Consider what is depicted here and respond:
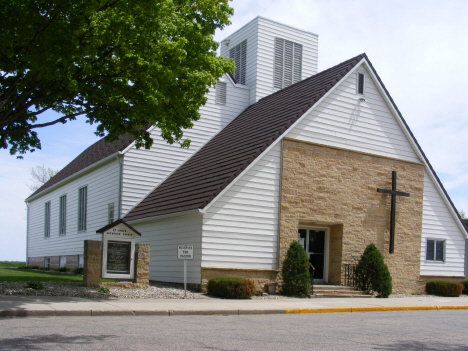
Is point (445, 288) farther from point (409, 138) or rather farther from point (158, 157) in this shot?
point (158, 157)

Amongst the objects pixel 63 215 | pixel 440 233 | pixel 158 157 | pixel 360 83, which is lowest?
pixel 63 215

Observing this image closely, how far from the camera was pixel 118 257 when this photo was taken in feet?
58.4

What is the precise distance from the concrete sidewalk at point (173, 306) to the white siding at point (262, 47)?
46.2 feet

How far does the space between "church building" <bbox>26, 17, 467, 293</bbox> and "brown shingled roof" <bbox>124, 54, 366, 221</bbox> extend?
0.08 metres

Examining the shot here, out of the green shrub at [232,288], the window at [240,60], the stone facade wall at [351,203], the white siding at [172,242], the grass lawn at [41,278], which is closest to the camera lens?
the green shrub at [232,288]

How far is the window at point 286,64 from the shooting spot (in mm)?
30234

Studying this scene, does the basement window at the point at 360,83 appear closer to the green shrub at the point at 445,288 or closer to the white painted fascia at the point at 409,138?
the white painted fascia at the point at 409,138

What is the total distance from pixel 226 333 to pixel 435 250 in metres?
18.2

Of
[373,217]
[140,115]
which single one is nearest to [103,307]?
[140,115]

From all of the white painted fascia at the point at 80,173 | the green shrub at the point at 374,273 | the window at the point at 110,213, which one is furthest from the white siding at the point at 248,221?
the window at the point at 110,213

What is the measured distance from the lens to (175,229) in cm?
2048

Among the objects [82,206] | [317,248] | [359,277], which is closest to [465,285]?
[359,277]

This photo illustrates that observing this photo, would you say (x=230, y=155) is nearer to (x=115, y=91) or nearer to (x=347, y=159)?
(x=347, y=159)

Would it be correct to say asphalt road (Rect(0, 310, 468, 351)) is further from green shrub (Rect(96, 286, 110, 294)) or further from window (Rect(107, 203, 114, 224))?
window (Rect(107, 203, 114, 224))
